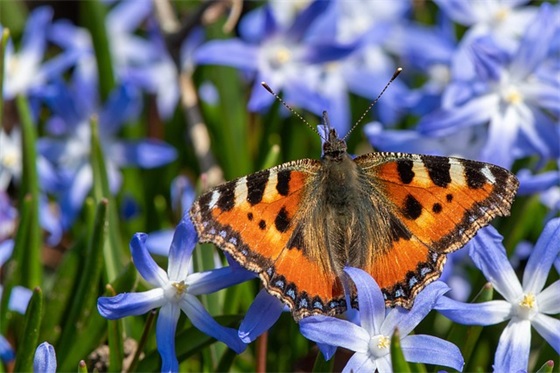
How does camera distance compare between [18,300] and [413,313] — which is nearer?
[413,313]

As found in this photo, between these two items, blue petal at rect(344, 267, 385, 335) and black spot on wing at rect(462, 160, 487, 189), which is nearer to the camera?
blue petal at rect(344, 267, 385, 335)

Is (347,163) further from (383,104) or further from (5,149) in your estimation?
(5,149)

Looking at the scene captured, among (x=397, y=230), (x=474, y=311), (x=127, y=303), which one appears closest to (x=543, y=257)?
(x=474, y=311)

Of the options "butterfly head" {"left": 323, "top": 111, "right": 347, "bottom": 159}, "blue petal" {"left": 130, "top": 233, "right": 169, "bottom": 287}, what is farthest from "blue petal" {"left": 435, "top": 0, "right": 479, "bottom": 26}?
"blue petal" {"left": 130, "top": 233, "right": 169, "bottom": 287}

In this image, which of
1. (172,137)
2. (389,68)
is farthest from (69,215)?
(389,68)

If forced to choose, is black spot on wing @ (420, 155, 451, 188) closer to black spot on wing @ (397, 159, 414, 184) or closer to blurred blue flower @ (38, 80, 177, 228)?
black spot on wing @ (397, 159, 414, 184)

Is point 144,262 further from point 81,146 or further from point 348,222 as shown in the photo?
point 81,146
